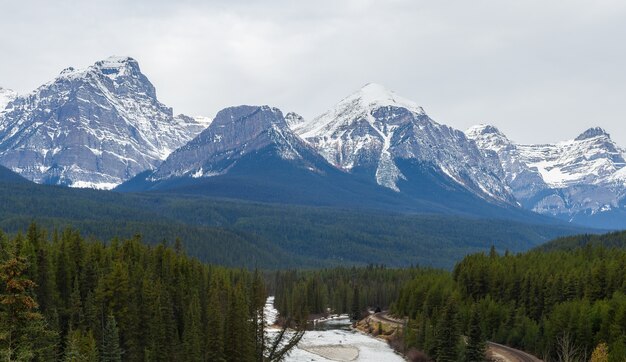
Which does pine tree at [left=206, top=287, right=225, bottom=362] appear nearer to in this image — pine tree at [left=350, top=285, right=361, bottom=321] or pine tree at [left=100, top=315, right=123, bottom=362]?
Answer: pine tree at [left=100, top=315, right=123, bottom=362]

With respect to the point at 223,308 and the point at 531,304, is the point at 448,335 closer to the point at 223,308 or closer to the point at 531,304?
the point at 531,304

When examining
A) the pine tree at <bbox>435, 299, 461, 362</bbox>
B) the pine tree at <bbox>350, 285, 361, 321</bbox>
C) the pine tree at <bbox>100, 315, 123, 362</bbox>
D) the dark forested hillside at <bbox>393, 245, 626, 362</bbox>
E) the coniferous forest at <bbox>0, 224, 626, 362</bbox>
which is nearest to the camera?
the pine tree at <bbox>100, 315, 123, 362</bbox>

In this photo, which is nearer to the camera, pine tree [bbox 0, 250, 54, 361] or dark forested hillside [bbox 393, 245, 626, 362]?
pine tree [bbox 0, 250, 54, 361]

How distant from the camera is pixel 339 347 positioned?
138 meters

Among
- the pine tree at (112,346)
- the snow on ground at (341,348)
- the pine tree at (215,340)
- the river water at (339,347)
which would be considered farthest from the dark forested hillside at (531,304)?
the pine tree at (112,346)

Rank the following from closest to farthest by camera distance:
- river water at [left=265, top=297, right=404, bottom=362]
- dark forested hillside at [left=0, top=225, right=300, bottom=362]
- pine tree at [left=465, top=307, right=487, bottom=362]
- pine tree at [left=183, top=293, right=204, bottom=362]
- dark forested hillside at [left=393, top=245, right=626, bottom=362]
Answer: dark forested hillside at [left=0, top=225, right=300, bottom=362] < pine tree at [left=183, top=293, right=204, bottom=362] < pine tree at [left=465, top=307, right=487, bottom=362] < dark forested hillside at [left=393, top=245, right=626, bottom=362] < river water at [left=265, top=297, right=404, bottom=362]

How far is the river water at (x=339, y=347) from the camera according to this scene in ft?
412

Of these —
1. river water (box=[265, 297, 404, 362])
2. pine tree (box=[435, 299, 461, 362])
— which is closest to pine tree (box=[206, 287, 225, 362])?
river water (box=[265, 297, 404, 362])

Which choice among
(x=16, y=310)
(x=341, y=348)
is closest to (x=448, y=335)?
(x=341, y=348)

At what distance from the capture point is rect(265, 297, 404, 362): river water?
126 metres

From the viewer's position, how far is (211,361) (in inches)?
3447

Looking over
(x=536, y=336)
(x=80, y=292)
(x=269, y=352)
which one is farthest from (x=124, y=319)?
(x=536, y=336)

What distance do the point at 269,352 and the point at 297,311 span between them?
53989 mm

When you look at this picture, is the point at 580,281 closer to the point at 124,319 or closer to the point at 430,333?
the point at 430,333
